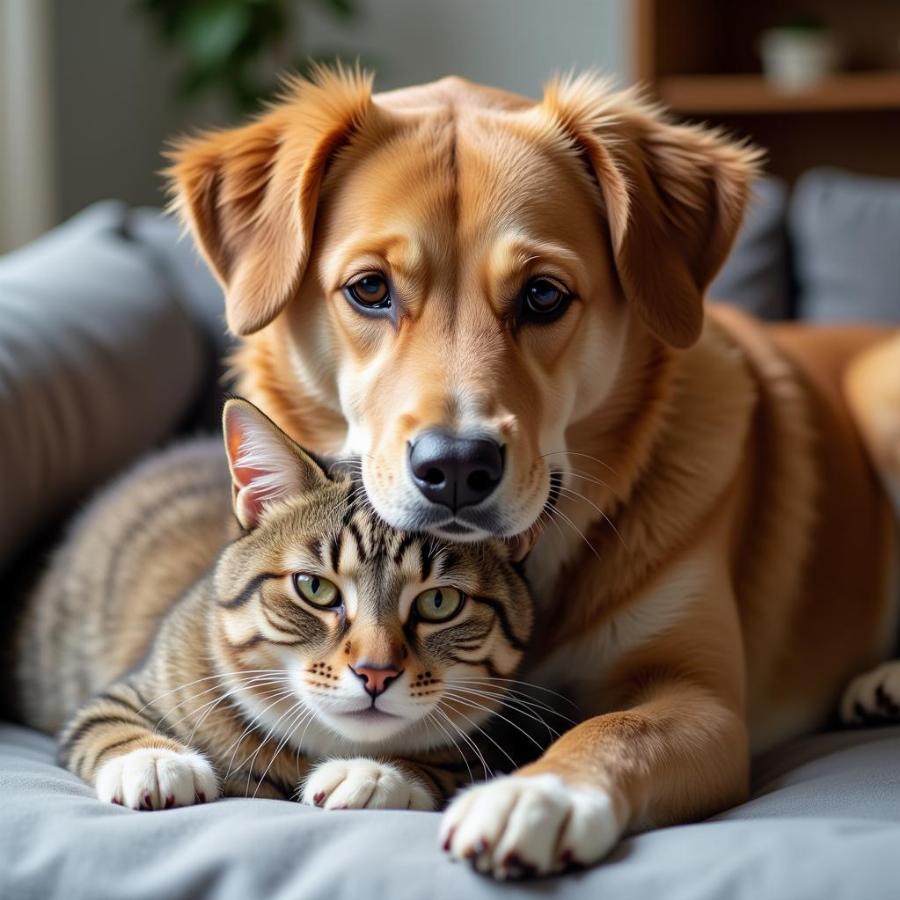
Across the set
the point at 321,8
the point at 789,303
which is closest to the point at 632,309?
the point at 789,303

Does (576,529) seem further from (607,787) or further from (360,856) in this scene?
(360,856)

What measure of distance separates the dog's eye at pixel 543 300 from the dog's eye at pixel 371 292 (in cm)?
15

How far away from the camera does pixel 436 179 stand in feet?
4.41

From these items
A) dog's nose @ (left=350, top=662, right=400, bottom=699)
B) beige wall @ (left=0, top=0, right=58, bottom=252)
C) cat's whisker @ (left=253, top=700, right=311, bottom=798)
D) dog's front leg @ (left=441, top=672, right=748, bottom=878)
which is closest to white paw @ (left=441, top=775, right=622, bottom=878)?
dog's front leg @ (left=441, top=672, right=748, bottom=878)

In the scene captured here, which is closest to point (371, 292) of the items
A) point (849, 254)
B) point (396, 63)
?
point (849, 254)

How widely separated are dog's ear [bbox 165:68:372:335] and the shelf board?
2097 millimetres

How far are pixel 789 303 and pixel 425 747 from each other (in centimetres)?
170

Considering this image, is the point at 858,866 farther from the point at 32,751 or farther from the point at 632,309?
the point at 32,751

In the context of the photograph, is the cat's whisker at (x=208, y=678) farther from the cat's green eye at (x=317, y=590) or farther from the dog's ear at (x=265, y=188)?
the dog's ear at (x=265, y=188)

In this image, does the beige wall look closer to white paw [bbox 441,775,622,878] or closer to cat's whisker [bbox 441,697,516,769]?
cat's whisker [bbox 441,697,516,769]

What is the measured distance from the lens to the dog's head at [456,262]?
121 centimetres

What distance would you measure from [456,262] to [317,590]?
1.28 ft

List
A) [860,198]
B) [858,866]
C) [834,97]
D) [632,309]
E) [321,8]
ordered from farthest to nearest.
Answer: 1. [321,8]
2. [834,97]
3. [860,198]
4. [632,309]
5. [858,866]

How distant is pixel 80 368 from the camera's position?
1.94 metres
